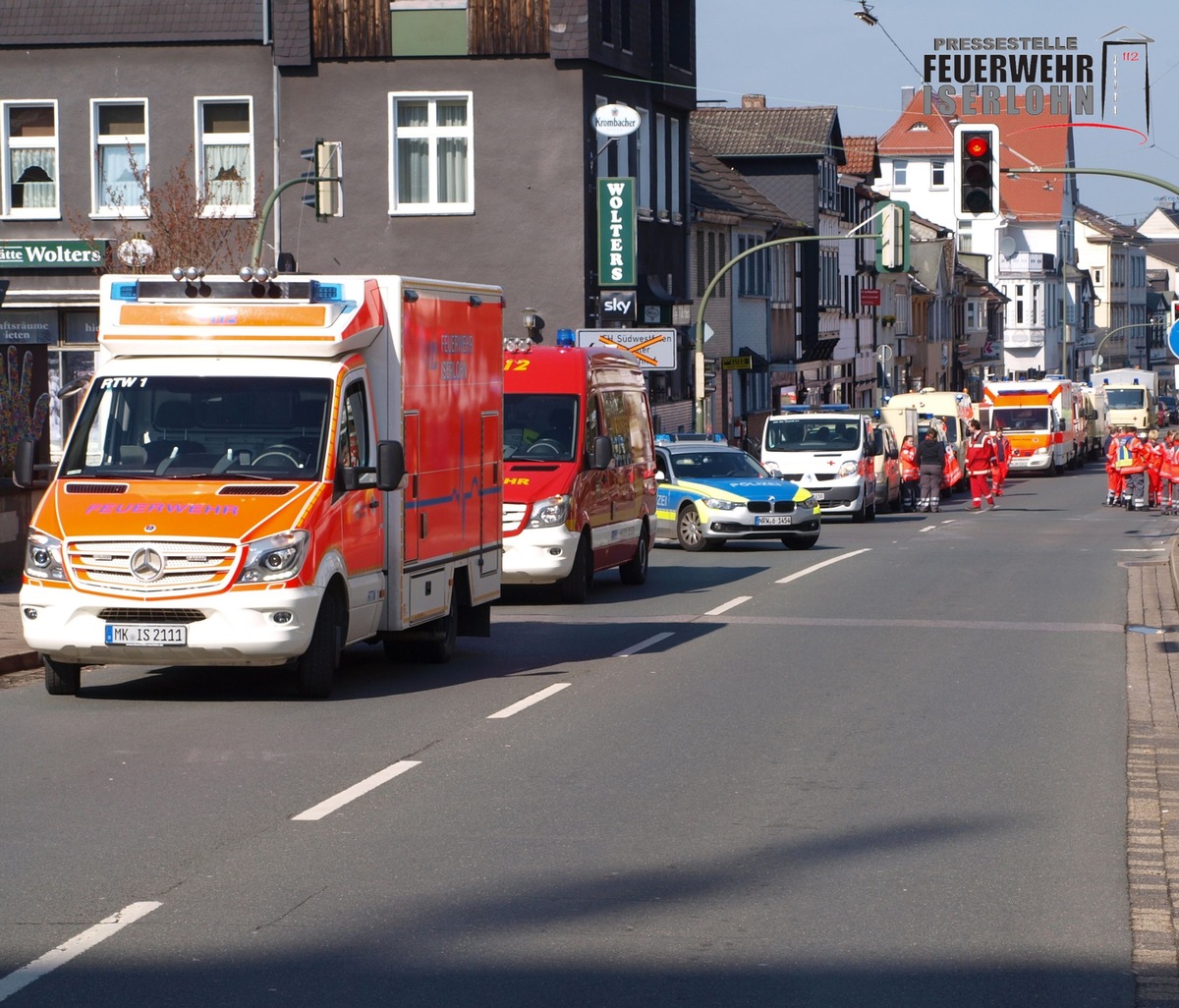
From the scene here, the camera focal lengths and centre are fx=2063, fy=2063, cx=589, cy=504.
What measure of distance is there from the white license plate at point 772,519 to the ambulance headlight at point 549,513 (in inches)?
370

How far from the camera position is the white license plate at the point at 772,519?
93.4 feet

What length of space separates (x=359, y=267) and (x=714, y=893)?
112 feet

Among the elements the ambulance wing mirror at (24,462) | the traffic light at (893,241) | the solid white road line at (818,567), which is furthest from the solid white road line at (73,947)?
the traffic light at (893,241)

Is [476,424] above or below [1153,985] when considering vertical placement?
above

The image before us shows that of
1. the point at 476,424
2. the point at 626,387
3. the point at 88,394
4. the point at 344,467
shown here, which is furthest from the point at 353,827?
the point at 626,387

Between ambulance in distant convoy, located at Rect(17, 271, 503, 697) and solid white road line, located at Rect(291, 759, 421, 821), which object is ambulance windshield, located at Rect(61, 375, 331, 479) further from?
solid white road line, located at Rect(291, 759, 421, 821)

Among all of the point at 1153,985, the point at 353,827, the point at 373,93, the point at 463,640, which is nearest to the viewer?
the point at 1153,985

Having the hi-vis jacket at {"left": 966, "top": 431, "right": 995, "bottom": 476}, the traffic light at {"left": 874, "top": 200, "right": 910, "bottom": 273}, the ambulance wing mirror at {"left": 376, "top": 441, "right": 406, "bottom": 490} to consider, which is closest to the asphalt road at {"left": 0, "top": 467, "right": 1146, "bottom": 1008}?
the ambulance wing mirror at {"left": 376, "top": 441, "right": 406, "bottom": 490}

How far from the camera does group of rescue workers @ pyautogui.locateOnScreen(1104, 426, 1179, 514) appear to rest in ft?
145

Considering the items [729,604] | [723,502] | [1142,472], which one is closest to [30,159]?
[723,502]

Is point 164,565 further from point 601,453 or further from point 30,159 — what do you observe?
point 30,159

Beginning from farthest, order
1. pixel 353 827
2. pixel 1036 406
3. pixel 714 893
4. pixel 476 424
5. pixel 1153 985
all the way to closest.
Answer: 1. pixel 1036 406
2. pixel 476 424
3. pixel 353 827
4. pixel 714 893
5. pixel 1153 985

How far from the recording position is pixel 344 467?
42.3ft

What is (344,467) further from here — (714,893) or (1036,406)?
(1036,406)
